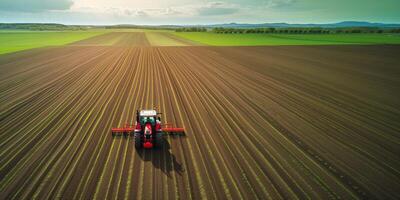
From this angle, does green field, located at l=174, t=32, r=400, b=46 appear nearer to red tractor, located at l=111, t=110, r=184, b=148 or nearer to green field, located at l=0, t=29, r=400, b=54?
green field, located at l=0, t=29, r=400, b=54

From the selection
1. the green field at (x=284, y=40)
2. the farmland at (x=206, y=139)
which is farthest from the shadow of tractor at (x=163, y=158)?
the green field at (x=284, y=40)

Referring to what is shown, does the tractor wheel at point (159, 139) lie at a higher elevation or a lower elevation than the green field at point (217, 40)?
lower

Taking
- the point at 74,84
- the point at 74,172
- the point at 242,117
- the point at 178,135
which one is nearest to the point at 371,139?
the point at 242,117

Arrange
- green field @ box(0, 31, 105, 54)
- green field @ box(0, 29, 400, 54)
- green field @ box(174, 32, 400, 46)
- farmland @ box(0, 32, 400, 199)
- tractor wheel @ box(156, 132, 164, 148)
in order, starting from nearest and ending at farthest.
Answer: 1. farmland @ box(0, 32, 400, 199)
2. tractor wheel @ box(156, 132, 164, 148)
3. green field @ box(0, 31, 105, 54)
4. green field @ box(0, 29, 400, 54)
5. green field @ box(174, 32, 400, 46)

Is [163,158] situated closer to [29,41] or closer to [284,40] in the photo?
[29,41]

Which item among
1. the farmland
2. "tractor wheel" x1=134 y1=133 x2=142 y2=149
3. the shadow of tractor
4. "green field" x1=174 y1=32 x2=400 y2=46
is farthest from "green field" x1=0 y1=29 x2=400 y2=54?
the shadow of tractor

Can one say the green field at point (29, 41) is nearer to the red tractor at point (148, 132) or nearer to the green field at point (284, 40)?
the green field at point (284, 40)

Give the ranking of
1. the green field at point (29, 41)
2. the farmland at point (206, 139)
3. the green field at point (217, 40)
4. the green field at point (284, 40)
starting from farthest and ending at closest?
1. the green field at point (284, 40)
2. the green field at point (217, 40)
3. the green field at point (29, 41)
4. the farmland at point (206, 139)

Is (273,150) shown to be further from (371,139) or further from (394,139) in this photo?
(394,139)
